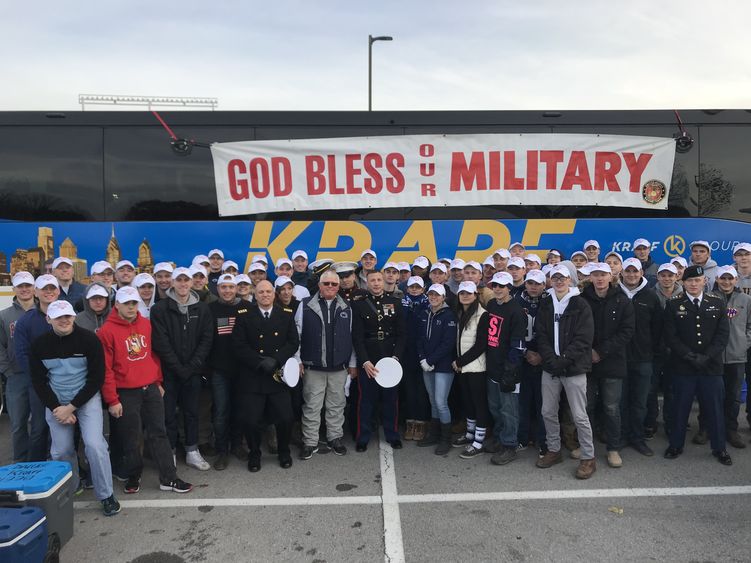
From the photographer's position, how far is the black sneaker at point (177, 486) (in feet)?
14.0

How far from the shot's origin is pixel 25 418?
4477 millimetres

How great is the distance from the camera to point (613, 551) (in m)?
3.31

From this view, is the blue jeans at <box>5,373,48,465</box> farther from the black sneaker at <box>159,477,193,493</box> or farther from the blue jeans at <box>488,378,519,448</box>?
the blue jeans at <box>488,378,519,448</box>

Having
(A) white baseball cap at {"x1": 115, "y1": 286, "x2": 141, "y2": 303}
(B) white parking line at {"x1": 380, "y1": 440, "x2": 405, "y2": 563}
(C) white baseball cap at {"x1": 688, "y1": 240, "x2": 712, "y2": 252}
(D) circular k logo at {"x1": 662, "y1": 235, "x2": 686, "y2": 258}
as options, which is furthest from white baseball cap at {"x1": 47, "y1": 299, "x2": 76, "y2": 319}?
(D) circular k logo at {"x1": 662, "y1": 235, "x2": 686, "y2": 258}

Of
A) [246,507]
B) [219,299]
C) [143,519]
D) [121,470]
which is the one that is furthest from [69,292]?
[246,507]

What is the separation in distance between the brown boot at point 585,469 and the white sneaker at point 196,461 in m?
3.25

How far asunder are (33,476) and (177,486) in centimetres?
120

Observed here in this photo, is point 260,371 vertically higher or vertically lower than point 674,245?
lower

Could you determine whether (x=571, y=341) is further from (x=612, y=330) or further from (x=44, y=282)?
(x=44, y=282)

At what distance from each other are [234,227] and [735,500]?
5.32 meters

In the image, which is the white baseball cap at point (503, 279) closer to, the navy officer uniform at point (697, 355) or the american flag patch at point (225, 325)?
the navy officer uniform at point (697, 355)

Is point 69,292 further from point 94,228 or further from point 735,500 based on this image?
point 735,500

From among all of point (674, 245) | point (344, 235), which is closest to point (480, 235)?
point (344, 235)

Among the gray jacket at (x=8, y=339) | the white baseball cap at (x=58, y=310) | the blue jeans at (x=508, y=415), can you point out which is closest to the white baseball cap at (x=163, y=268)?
the gray jacket at (x=8, y=339)
